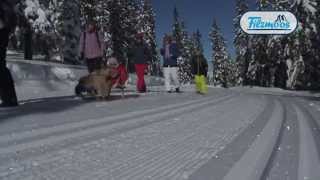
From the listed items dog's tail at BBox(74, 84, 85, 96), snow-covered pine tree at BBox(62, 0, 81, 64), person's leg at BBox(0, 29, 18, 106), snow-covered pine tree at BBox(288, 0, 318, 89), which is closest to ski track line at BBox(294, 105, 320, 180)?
person's leg at BBox(0, 29, 18, 106)

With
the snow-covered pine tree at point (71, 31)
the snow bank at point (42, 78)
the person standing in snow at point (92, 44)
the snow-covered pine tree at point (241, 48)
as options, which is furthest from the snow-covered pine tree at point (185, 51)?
the person standing in snow at point (92, 44)

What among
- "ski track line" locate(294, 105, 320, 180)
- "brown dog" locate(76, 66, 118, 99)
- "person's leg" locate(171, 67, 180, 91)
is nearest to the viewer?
"ski track line" locate(294, 105, 320, 180)

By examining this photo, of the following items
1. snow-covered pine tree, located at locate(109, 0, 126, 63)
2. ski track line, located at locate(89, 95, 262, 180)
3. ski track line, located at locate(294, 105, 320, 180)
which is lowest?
ski track line, located at locate(294, 105, 320, 180)

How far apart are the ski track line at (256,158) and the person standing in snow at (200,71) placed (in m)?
10.9

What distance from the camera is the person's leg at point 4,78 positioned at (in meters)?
9.38

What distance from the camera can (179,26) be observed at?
110m

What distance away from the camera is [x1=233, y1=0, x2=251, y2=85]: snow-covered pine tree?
69.2 metres

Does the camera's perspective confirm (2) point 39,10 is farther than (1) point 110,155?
Yes

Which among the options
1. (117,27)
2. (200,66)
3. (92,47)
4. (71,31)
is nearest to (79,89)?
(92,47)

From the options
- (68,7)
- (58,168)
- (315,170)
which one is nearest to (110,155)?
(58,168)

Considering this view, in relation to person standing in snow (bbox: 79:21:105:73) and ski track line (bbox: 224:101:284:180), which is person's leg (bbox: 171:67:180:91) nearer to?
person standing in snow (bbox: 79:21:105:73)

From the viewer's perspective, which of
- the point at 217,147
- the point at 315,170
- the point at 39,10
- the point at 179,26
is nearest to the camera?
the point at 315,170

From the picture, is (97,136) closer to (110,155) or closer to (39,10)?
(110,155)

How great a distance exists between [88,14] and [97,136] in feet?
151
